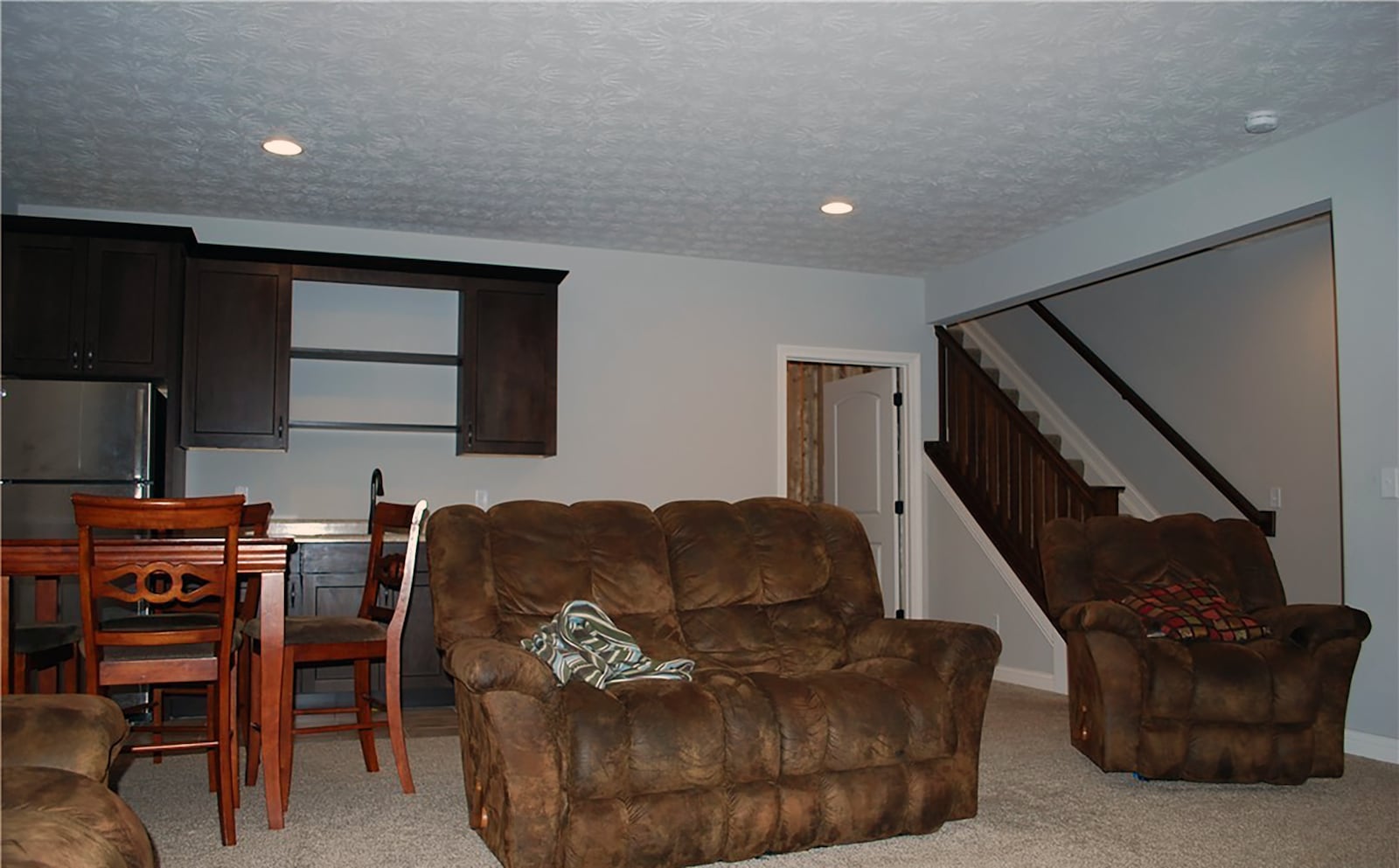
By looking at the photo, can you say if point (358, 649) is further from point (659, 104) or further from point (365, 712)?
point (659, 104)

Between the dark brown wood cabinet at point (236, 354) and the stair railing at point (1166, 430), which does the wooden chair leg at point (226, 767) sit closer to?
the dark brown wood cabinet at point (236, 354)

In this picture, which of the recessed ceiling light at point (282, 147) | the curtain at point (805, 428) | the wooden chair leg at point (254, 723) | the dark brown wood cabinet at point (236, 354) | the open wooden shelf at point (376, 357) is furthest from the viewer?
the curtain at point (805, 428)

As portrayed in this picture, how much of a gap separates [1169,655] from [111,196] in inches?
209

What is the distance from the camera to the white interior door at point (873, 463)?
24.0ft

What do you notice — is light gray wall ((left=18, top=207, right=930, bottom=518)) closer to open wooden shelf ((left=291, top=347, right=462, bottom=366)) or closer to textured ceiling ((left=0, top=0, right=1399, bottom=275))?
open wooden shelf ((left=291, top=347, right=462, bottom=366))

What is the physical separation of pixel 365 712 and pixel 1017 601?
13.1 ft

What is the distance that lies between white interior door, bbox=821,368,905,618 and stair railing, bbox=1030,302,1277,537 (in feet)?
4.00

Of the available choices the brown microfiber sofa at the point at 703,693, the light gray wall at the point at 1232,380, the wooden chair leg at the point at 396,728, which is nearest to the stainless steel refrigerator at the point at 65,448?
the wooden chair leg at the point at 396,728

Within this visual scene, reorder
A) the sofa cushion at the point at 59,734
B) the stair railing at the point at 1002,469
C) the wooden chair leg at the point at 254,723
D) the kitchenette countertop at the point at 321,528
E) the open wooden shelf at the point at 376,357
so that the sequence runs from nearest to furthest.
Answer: the sofa cushion at the point at 59,734 < the wooden chair leg at the point at 254,723 < the kitchenette countertop at the point at 321,528 < the open wooden shelf at the point at 376,357 < the stair railing at the point at 1002,469

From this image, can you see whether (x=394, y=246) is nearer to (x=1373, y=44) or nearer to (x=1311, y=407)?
(x=1373, y=44)

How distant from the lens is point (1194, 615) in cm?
414

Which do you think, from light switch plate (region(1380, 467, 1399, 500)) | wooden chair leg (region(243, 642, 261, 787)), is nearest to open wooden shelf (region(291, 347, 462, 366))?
wooden chair leg (region(243, 642, 261, 787))

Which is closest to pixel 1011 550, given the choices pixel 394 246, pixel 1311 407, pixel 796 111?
pixel 1311 407

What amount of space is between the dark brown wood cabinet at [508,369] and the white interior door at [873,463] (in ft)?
7.96
